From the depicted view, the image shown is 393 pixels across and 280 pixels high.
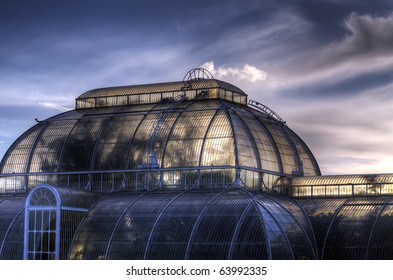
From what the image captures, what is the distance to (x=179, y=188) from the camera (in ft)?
404

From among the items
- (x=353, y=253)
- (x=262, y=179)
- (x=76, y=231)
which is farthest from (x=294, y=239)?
(x=76, y=231)

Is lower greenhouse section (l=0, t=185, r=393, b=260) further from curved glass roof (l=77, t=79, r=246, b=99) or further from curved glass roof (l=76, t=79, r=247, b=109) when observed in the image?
curved glass roof (l=77, t=79, r=246, b=99)

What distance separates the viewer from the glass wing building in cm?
11044

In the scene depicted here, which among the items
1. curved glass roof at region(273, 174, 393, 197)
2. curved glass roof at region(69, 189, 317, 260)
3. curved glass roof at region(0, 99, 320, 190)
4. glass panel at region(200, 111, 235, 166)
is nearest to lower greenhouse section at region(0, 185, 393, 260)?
curved glass roof at region(69, 189, 317, 260)

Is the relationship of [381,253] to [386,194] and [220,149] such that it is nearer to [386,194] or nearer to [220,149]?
[386,194]

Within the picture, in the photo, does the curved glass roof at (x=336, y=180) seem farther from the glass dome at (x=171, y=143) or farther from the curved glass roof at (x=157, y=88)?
A: the curved glass roof at (x=157, y=88)

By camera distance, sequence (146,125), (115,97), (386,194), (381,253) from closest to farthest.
A: (381,253) → (386,194) → (146,125) → (115,97)

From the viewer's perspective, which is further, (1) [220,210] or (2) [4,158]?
(2) [4,158]

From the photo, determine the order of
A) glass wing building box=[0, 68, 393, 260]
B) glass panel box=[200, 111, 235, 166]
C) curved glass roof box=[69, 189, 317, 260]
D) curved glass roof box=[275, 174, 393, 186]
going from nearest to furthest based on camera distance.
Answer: curved glass roof box=[69, 189, 317, 260] → glass wing building box=[0, 68, 393, 260] → glass panel box=[200, 111, 235, 166] → curved glass roof box=[275, 174, 393, 186]

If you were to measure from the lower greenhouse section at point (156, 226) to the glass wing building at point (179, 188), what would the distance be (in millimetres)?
141

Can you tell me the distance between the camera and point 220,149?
402 feet

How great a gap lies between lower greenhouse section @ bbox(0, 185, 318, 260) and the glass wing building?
0.46ft

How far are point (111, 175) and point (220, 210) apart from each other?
23.3m

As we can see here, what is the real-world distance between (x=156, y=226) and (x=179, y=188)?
11.4 metres
